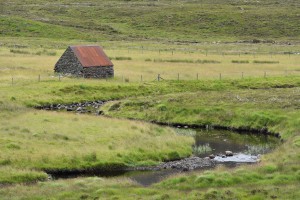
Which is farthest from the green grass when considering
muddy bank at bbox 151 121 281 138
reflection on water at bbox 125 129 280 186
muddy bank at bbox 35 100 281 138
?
muddy bank at bbox 35 100 281 138

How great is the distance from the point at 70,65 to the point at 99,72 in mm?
3569

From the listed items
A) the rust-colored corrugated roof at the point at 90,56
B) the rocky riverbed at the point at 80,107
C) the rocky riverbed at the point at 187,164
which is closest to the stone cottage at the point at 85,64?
the rust-colored corrugated roof at the point at 90,56

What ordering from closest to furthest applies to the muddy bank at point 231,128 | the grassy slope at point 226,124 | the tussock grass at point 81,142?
1. the grassy slope at point 226,124
2. the tussock grass at point 81,142
3. the muddy bank at point 231,128

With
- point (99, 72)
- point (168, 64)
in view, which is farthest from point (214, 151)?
point (168, 64)

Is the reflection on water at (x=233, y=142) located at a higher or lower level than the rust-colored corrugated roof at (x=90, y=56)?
lower

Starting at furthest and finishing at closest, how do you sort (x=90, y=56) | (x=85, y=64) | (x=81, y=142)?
(x=90, y=56) < (x=85, y=64) < (x=81, y=142)

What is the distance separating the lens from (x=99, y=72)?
3066 inches

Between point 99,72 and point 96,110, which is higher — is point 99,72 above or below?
above

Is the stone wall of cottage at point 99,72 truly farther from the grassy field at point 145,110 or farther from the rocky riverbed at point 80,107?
the rocky riverbed at point 80,107

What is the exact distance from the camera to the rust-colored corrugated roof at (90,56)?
77125 millimetres

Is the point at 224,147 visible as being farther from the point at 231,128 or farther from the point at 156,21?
the point at 156,21

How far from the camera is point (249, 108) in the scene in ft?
197

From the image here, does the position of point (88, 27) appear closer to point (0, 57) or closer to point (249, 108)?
point (0, 57)

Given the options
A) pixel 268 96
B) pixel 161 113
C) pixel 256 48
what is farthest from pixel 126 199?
pixel 256 48
